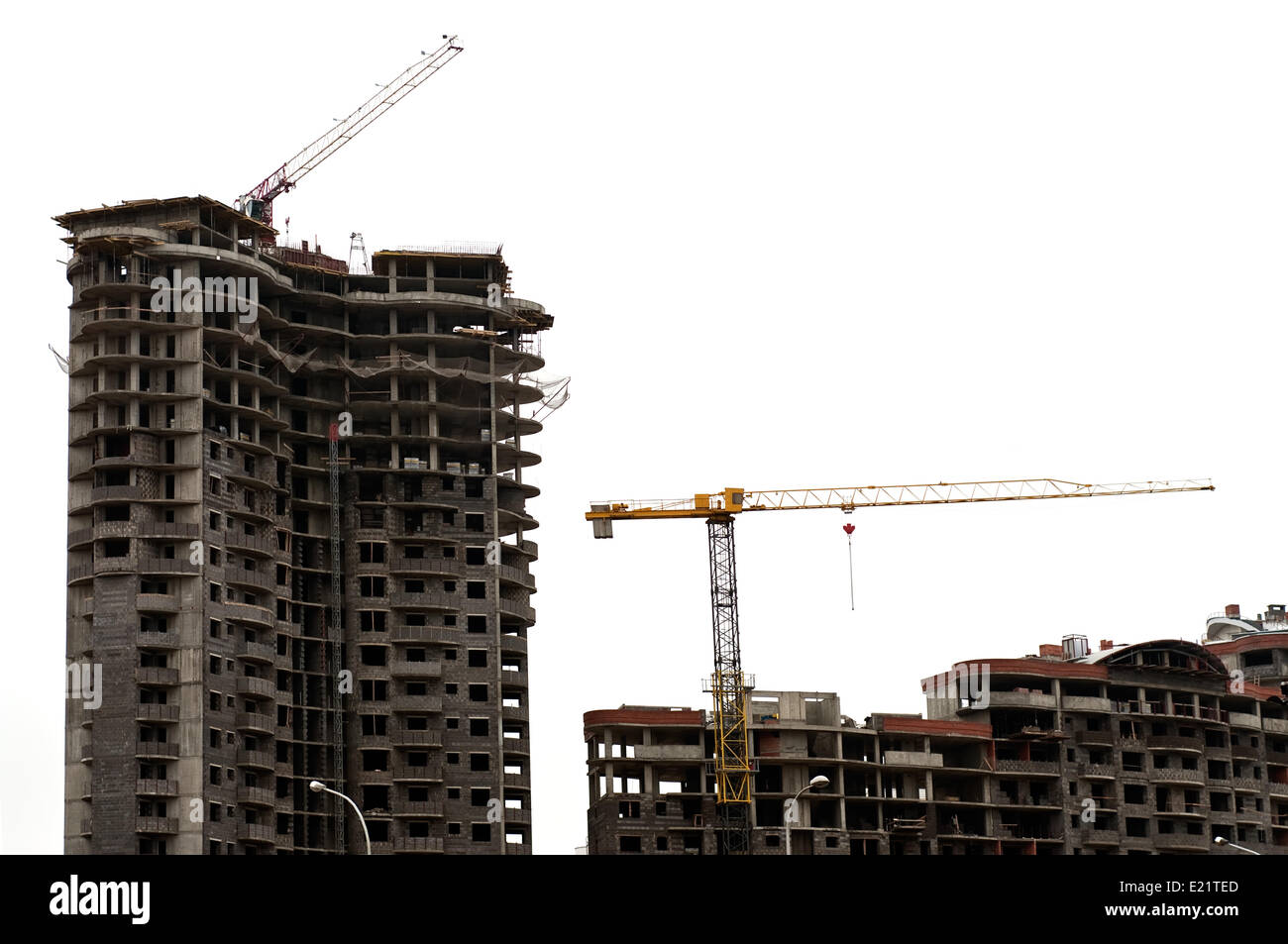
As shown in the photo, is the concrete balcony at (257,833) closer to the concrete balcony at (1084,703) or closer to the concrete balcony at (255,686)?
the concrete balcony at (255,686)

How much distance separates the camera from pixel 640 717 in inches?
6624

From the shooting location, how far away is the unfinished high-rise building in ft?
502

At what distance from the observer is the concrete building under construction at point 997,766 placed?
167 metres

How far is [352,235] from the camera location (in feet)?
598

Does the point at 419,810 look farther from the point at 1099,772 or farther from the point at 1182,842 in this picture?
the point at 1182,842

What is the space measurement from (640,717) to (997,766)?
31639 millimetres

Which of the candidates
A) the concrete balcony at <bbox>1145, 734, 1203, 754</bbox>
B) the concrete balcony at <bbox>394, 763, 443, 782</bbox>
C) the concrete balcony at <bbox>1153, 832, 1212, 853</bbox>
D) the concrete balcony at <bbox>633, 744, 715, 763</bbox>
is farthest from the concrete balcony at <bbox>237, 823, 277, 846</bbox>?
the concrete balcony at <bbox>1145, 734, 1203, 754</bbox>

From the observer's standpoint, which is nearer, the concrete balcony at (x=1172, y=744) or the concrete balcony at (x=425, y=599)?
the concrete balcony at (x=425, y=599)

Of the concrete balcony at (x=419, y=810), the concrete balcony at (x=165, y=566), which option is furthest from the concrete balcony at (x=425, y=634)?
the concrete balcony at (x=165, y=566)

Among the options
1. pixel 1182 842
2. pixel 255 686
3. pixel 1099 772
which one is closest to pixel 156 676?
pixel 255 686

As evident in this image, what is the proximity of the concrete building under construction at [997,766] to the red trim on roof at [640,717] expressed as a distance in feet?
0.46

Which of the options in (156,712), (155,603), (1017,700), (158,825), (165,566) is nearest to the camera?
(158,825)
